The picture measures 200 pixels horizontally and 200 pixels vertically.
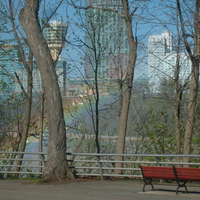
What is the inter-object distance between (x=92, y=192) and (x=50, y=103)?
143 inches

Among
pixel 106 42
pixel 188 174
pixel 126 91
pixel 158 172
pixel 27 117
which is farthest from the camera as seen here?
pixel 27 117

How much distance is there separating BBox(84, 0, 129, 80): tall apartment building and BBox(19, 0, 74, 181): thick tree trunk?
7.98m

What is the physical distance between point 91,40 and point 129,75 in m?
5.32

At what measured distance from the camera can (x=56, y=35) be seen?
79.8 feet

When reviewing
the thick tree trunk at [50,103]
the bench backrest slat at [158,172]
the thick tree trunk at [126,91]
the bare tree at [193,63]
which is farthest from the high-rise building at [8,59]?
the bench backrest slat at [158,172]

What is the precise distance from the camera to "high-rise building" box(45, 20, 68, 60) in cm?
2437

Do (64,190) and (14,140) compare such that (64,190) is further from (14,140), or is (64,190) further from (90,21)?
(14,140)

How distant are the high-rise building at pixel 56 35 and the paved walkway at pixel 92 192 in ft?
43.6

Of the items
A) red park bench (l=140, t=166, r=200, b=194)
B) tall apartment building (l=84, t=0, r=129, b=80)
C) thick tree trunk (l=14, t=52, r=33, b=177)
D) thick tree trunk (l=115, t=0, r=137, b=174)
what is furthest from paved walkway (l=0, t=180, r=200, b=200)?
thick tree trunk (l=14, t=52, r=33, b=177)

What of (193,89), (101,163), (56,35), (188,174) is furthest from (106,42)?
(188,174)

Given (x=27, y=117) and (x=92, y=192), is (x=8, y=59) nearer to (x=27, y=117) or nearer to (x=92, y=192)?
(x=27, y=117)

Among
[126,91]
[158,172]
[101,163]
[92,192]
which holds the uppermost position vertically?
[126,91]

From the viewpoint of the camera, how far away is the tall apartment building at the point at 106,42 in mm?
21844

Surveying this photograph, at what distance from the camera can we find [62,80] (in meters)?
27.8
